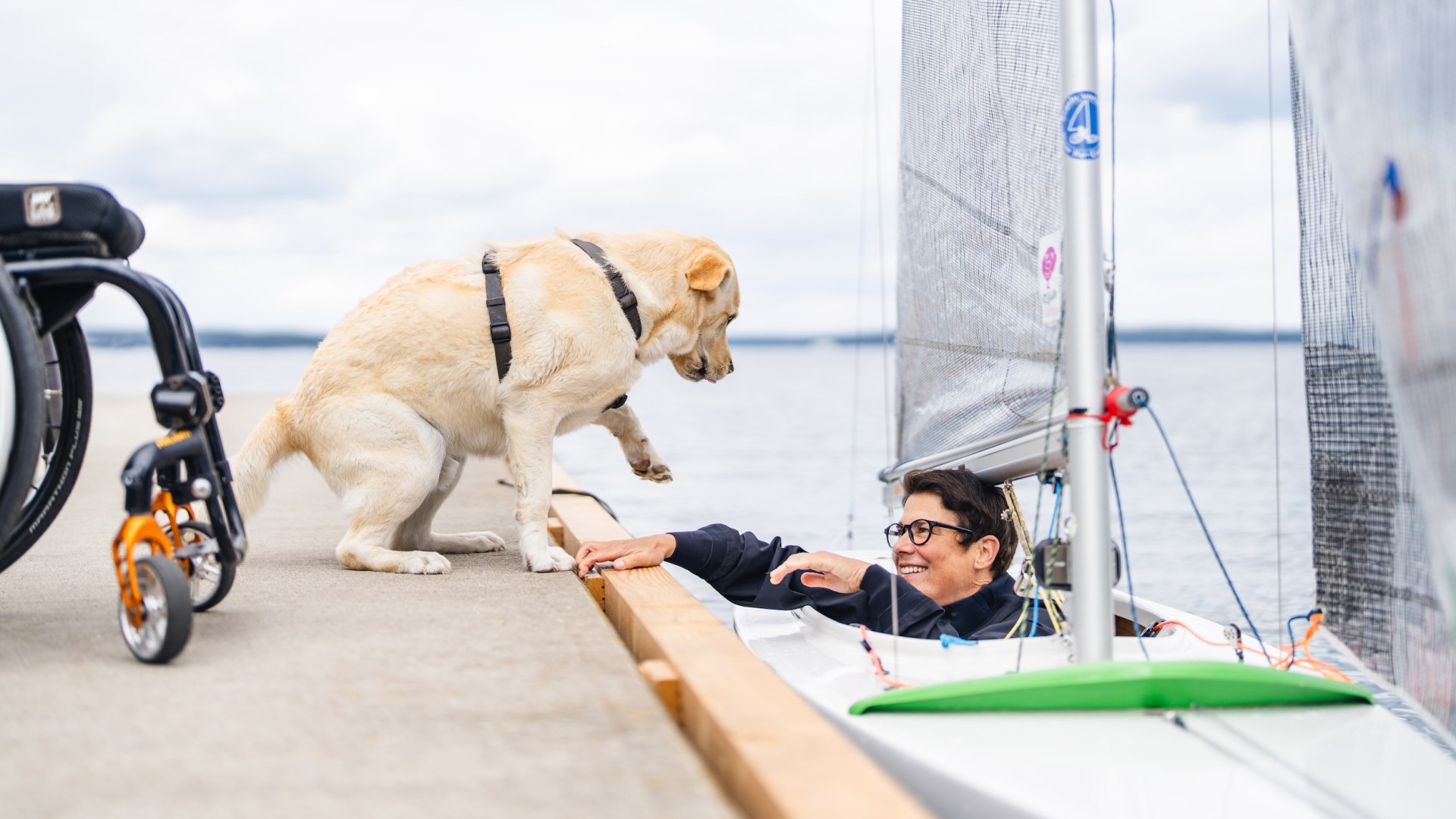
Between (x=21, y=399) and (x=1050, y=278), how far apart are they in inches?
98.5

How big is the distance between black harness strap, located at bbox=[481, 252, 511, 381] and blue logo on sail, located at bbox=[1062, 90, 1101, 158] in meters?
1.98

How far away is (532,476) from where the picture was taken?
395cm

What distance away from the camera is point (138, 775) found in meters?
1.87

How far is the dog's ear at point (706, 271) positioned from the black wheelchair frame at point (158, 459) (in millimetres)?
1791

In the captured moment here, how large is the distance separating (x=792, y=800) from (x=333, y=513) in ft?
16.0

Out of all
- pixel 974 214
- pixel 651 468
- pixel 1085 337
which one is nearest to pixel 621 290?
pixel 651 468

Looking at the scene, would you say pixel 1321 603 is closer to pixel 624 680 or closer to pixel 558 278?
pixel 624 680

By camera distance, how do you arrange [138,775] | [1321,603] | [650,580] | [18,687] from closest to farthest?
1. [138,775]
2. [18,687]
3. [1321,603]
4. [650,580]

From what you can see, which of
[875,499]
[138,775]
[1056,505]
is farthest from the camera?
[875,499]

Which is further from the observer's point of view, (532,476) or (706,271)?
(706,271)

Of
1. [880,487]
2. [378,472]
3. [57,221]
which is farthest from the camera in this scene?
[880,487]

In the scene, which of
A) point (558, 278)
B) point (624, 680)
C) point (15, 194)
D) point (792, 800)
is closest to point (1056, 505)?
point (624, 680)

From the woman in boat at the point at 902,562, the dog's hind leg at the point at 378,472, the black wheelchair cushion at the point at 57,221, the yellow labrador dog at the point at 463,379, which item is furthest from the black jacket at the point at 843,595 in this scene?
the black wheelchair cushion at the point at 57,221

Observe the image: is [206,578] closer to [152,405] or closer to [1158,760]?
[152,405]
